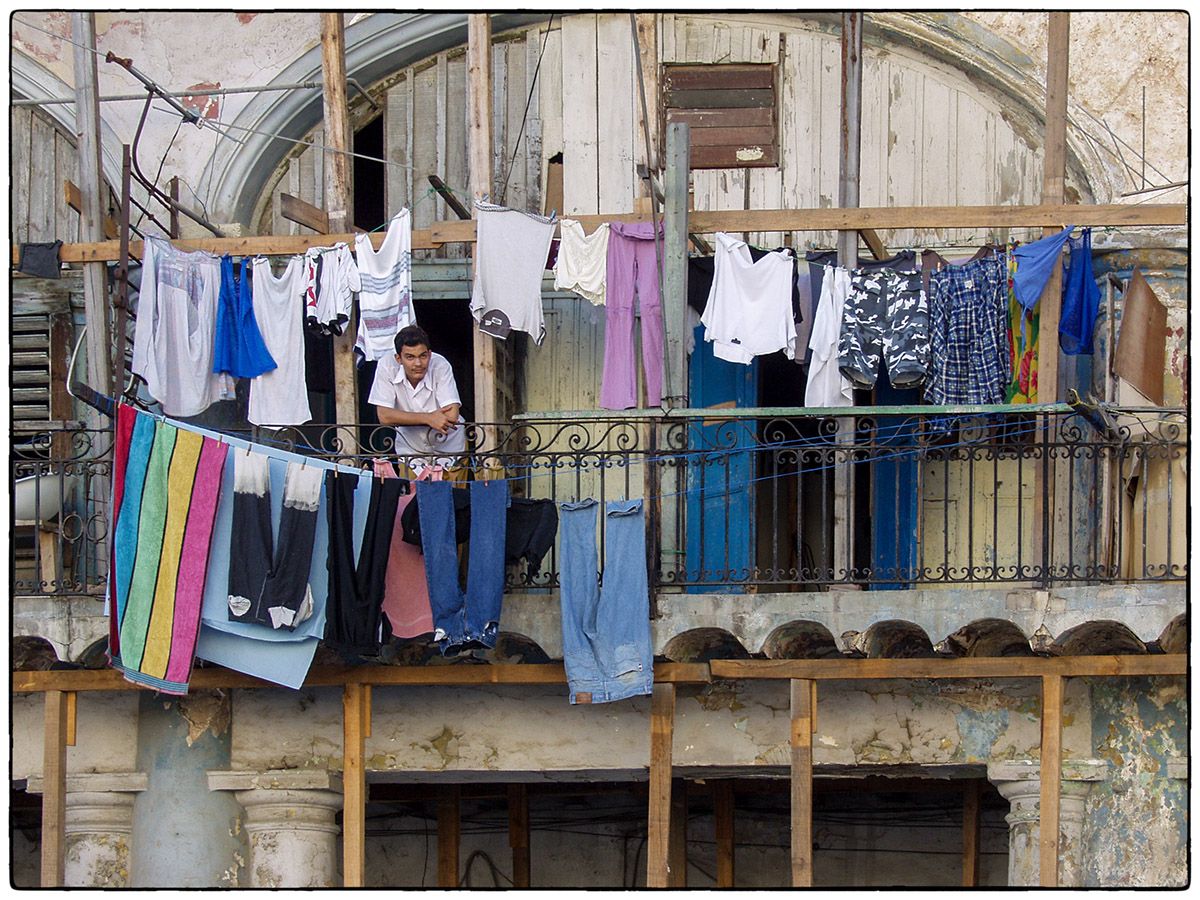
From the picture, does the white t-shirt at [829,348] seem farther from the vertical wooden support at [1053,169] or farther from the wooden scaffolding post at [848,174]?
the vertical wooden support at [1053,169]

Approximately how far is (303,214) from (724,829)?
553 centimetres

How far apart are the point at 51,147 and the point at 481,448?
4.07 m

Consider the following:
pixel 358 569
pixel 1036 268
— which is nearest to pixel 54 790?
pixel 358 569

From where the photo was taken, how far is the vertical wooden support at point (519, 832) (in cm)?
1667

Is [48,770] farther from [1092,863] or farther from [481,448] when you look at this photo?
[1092,863]

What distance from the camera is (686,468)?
1395 cm

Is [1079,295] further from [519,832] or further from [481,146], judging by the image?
[519,832]

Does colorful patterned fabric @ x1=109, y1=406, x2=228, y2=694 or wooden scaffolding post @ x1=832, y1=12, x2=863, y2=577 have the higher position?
wooden scaffolding post @ x1=832, y1=12, x2=863, y2=577

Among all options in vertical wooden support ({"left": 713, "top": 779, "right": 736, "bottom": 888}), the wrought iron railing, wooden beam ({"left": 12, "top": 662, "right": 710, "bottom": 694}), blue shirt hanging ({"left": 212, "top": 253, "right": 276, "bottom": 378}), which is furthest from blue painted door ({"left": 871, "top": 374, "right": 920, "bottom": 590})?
blue shirt hanging ({"left": 212, "top": 253, "right": 276, "bottom": 378})

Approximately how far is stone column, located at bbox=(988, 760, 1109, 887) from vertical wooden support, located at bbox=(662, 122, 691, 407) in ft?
9.38

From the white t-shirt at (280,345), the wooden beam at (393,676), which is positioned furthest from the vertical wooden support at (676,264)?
the white t-shirt at (280,345)

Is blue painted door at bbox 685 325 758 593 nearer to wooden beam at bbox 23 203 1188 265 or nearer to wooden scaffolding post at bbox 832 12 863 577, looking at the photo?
wooden scaffolding post at bbox 832 12 863 577

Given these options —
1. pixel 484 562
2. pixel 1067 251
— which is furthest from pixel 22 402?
pixel 1067 251

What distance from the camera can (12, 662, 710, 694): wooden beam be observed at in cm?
1307
